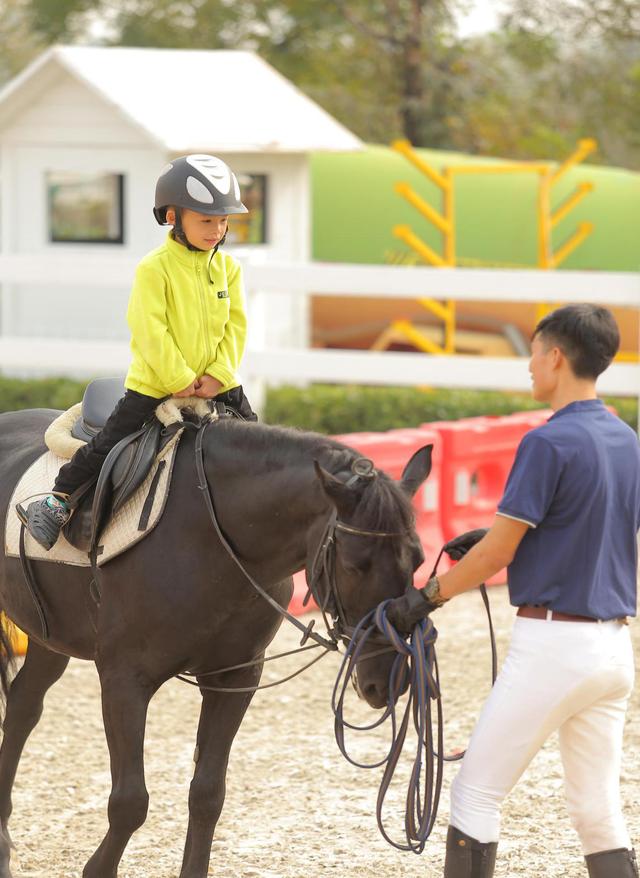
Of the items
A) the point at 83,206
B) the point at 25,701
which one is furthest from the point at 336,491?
the point at 83,206

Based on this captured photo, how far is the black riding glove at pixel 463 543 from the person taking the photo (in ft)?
12.9

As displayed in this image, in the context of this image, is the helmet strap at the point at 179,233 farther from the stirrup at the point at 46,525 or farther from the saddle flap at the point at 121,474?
the stirrup at the point at 46,525

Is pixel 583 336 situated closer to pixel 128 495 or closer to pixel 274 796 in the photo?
pixel 128 495

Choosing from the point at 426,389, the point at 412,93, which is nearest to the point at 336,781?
the point at 426,389

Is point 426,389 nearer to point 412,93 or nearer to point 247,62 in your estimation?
point 247,62

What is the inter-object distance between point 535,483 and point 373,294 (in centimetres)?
734

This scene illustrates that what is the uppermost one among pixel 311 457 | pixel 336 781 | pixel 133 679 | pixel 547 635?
pixel 311 457

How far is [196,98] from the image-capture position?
17109mm

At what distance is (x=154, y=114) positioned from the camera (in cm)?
1611

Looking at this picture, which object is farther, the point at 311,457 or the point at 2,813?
the point at 2,813

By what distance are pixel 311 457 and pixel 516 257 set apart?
15.4 metres

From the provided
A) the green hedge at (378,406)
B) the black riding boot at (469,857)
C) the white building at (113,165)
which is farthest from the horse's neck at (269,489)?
the white building at (113,165)

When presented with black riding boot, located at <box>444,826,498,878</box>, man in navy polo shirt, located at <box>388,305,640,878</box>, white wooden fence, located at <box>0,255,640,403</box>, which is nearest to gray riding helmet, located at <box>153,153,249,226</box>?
man in navy polo shirt, located at <box>388,305,640,878</box>

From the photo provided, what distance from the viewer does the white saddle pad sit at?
13.8 ft
